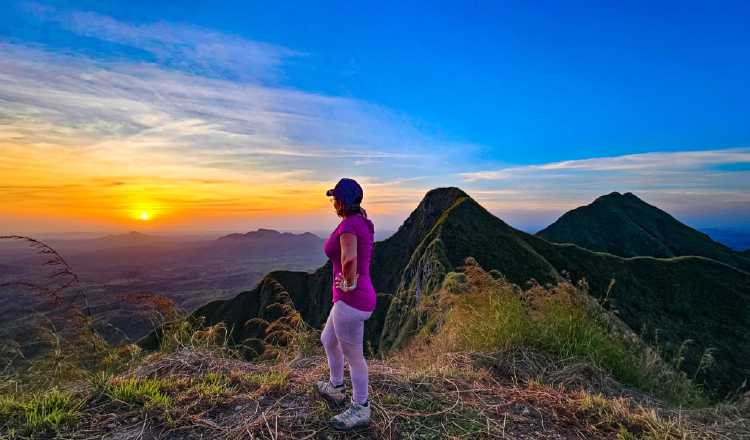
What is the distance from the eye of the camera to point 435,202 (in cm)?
8400

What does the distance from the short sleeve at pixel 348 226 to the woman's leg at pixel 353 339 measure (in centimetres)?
68

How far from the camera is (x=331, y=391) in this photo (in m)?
3.78

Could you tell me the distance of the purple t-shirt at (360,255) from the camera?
3.49 m

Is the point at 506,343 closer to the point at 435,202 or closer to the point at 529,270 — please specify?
the point at 529,270

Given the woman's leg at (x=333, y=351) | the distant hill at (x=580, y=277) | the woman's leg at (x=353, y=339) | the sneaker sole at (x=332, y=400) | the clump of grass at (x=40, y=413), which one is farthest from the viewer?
the distant hill at (x=580, y=277)

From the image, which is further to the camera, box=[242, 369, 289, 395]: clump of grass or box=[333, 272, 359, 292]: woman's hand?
box=[242, 369, 289, 395]: clump of grass

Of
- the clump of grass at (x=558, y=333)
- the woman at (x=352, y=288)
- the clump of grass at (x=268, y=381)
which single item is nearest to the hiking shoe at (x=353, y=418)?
the woman at (x=352, y=288)

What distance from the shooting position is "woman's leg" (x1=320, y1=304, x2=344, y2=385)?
3.81m

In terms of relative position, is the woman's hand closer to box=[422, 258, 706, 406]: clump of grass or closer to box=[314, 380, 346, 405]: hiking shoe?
box=[314, 380, 346, 405]: hiking shoe

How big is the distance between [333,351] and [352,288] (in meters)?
0.91

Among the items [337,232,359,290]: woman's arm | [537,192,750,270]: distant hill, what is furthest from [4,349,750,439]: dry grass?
[537,192,750,270]: distant hill

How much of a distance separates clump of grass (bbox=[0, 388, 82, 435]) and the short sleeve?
105 inches

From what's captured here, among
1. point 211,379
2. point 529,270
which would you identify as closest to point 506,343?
point 211,379

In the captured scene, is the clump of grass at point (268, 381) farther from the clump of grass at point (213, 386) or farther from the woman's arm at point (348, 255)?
the woman's arm at point (348, 255)
